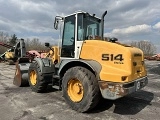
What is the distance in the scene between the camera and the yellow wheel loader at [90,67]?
4.88m

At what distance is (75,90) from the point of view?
5.63 metres

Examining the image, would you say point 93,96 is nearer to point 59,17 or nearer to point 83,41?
point 83,41

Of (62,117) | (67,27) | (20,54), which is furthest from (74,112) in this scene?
(20,54)

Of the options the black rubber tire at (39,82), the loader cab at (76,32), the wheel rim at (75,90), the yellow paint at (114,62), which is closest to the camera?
the yellow paint at (114,62)

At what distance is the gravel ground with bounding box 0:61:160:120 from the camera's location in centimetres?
502

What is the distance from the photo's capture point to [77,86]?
557 centimetres

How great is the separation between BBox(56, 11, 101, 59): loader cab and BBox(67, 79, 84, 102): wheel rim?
728 mm

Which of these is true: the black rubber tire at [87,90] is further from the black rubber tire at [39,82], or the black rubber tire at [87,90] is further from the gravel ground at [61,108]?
the black rubber tire at [39,82]

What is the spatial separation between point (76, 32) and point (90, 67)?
4.15 ft

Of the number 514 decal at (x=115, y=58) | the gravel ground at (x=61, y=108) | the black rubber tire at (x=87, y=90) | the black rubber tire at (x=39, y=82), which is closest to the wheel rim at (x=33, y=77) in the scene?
the black rubber tire at (x=39, y=82)

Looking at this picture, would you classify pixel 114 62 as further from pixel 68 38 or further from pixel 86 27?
pixel 68 38

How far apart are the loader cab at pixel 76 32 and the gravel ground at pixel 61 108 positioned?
4.91 feet

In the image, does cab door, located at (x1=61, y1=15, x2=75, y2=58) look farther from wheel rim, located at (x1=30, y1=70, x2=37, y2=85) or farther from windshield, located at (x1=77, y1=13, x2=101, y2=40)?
wheel rim, located at (x1=30, y1=70, x2=37, y2=85)

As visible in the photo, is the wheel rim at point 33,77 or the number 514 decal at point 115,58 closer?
the number 514 decal at point 115,58
